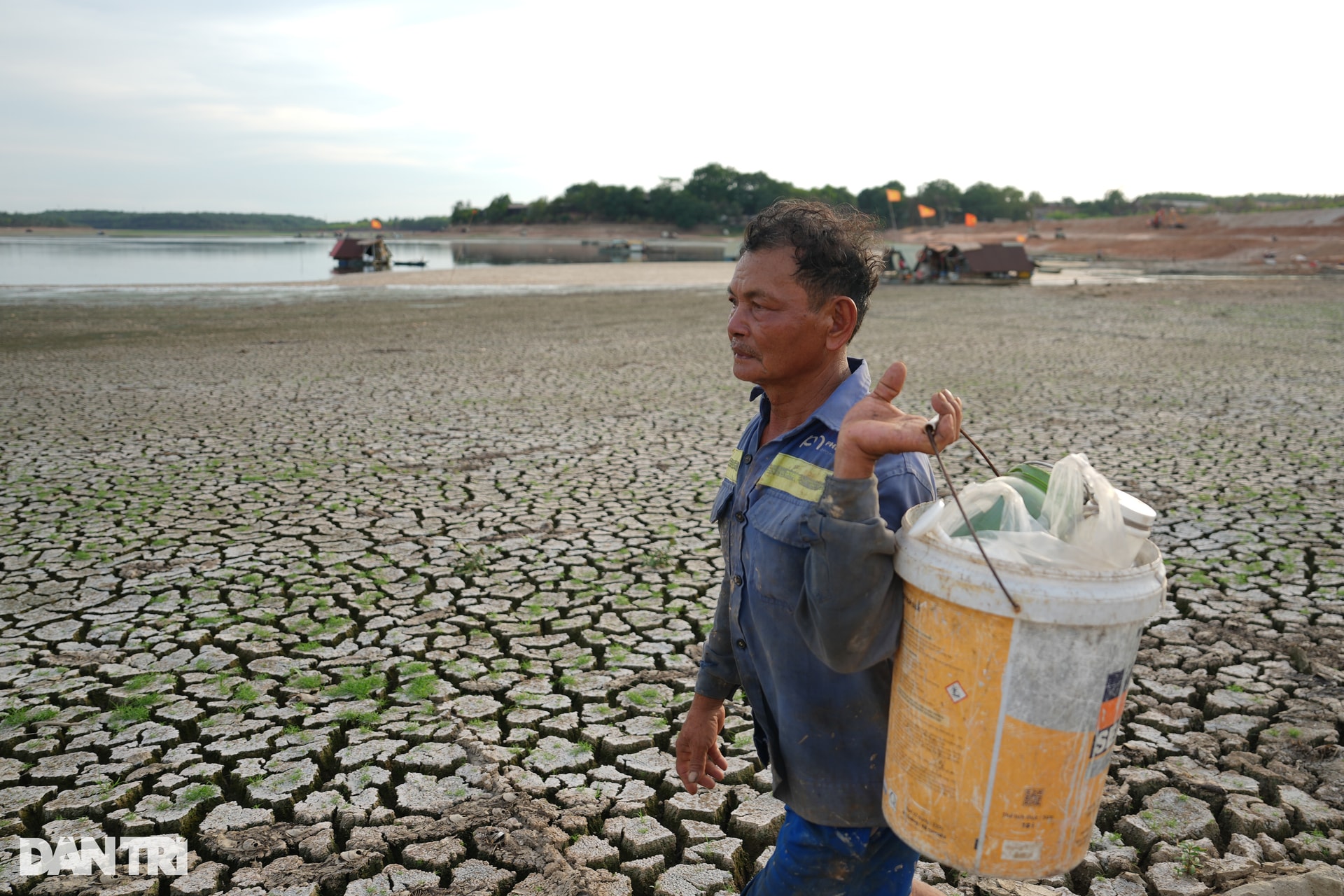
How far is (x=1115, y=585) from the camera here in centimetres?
141

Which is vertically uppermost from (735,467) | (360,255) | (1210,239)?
(1210,239)

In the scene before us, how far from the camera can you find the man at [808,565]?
5.82 feet

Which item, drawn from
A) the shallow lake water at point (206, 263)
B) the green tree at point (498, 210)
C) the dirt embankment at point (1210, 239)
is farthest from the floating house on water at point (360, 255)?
the green tree at point (498, 210)

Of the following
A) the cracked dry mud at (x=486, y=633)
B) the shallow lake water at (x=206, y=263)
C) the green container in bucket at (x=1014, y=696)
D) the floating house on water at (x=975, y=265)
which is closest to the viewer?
the green container in bucket at (x=1014, y=696)

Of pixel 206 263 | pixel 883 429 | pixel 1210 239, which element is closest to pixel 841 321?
pixel 883 429

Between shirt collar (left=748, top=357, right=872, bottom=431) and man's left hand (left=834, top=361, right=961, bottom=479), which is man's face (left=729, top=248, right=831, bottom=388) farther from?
man's left hand (left=834, top=361, right=961, bottom=479)

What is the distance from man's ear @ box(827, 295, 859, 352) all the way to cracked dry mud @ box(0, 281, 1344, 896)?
181cm

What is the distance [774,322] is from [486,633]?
121 inches

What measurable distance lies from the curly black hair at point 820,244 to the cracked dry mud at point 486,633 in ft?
6.35

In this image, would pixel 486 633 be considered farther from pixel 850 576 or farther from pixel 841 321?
pixel 850 576

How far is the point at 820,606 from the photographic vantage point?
1.56 metres

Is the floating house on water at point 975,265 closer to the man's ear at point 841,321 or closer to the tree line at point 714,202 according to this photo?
the man's ear at point 841,321

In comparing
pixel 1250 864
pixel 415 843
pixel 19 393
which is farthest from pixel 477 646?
pixel 19 393

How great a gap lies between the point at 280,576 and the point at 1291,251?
56.9 meters
